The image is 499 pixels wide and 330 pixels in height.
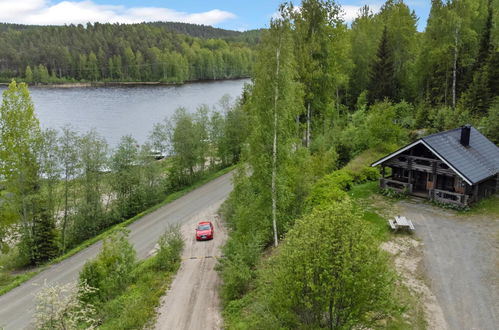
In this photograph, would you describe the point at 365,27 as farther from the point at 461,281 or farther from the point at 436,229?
the point at 461,281

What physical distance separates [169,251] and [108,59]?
148 metres

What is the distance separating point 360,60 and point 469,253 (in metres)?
40.6

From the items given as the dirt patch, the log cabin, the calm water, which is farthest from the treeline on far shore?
the calm water

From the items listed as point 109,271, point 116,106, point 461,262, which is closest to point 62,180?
point 109,271

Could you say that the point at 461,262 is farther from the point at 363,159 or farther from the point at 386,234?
the point at 363,159

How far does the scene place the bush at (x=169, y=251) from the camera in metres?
23.2

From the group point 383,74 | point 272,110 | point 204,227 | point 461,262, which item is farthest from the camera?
point 383,74

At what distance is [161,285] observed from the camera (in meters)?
21.0

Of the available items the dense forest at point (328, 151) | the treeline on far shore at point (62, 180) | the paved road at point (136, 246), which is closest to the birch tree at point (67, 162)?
the treeline on far shore at point (62, 180)

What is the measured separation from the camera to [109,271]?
20.8m

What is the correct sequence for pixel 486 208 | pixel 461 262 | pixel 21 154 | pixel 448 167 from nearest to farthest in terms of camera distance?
pixel 461 262 < pixel 486 208 < pixel 448 167 < pixel 21 154

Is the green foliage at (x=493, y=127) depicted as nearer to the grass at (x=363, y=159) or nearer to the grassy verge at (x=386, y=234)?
the grass at (x=363, y=159)

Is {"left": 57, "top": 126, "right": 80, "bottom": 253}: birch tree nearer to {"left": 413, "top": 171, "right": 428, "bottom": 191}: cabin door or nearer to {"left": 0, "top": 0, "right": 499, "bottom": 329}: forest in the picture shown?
{"left": 0, "top": 0, "right": 499, "bottom": 329}: forest

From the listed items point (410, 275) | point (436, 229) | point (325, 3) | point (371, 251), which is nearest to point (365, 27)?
point (325, 3)
